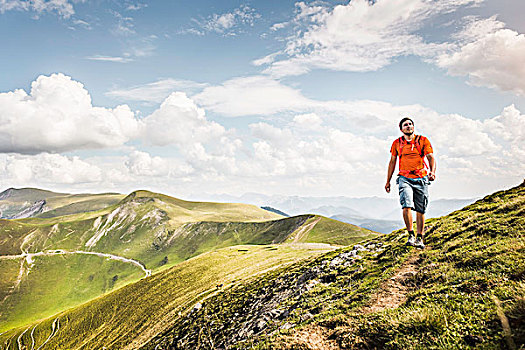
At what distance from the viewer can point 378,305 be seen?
37.7ft

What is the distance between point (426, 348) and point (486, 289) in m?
3.64

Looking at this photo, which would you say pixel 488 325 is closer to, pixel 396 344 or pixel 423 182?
pixel 396 344

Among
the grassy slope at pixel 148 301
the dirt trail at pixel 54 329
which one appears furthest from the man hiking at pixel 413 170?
the dirt trail at pixel 54 329

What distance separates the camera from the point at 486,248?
12.6 metres

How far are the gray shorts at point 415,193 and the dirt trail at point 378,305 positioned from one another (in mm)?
3078

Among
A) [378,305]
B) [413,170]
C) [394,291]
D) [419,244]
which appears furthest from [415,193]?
[378,305]

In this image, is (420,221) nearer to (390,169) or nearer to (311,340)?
(390,169)

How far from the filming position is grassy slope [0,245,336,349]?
7631 cm

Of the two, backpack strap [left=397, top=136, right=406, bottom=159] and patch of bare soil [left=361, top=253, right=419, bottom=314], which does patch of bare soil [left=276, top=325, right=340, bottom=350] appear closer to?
patch of bare soil [left=361, top=253, right=419, bottom=314]

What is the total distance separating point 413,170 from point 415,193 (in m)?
1.31

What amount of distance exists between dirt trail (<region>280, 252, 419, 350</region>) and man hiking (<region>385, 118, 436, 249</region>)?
3171 mm

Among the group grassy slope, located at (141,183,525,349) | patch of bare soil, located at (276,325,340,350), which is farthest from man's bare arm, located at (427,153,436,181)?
patch of bare soil, located at (276,325,340,350)

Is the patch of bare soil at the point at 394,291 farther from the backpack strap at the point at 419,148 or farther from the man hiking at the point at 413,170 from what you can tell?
the backpack strap at the point at 419,148

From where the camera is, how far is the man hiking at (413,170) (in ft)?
51.1
